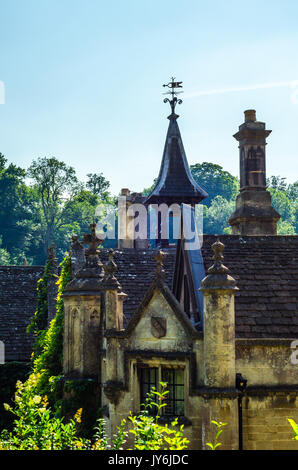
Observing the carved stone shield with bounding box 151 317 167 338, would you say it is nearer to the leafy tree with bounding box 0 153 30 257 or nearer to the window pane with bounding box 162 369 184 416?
the window pane with bounding box 162 369 184 416

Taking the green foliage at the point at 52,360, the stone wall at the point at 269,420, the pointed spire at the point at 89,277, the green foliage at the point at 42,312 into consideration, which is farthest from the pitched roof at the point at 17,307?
the stone wall at the point at 269,420

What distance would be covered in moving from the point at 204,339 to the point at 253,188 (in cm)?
1086

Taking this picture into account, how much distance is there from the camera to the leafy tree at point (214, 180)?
102m

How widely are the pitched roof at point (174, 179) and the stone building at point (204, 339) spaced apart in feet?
27.2

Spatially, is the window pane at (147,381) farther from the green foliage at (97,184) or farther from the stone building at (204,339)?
the green foliage at (97,184)

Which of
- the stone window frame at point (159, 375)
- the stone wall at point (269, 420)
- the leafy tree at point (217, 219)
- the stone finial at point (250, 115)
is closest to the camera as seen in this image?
the stone wall at point (269, 420)

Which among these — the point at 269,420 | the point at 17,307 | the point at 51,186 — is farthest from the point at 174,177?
the point at 51,186

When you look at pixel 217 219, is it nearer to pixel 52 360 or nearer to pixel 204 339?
pixel 52 360

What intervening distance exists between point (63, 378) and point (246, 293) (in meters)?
5.33

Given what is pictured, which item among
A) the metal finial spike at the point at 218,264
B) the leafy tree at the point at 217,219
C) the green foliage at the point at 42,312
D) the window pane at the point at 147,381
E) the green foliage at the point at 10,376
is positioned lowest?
the green foliage at the point at 10,376

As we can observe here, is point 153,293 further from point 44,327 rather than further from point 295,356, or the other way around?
point 44,327

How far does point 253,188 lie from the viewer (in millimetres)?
21641

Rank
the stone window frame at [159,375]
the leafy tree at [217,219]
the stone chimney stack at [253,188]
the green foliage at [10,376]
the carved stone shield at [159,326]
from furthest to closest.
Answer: the leafy tree at [217,219] → the green foliage at [10,376] → the stone chimney stack at [253,188] → the carved stone shield at [159,326] → the stone window frame at [159,375]
